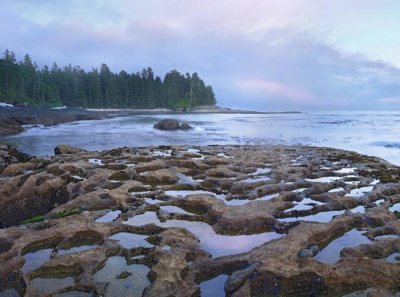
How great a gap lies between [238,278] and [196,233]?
8.51ft

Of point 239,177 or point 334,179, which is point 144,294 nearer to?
point 239,177

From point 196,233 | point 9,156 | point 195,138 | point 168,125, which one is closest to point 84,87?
point 168,125

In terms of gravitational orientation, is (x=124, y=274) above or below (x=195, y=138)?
above

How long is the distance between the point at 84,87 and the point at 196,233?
179910 mm

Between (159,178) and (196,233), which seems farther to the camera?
(159,178)

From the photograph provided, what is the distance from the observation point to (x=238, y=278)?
247 inches

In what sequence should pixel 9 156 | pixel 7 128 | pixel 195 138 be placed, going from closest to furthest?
pixel 9 156
pixel 195 138
pixel 7 128

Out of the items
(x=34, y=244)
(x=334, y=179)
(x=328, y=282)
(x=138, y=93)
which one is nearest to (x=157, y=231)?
(x=34, y=244)

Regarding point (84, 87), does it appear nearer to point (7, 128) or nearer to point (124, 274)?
point (7, 128)

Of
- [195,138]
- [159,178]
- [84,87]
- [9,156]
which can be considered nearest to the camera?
[159,178]

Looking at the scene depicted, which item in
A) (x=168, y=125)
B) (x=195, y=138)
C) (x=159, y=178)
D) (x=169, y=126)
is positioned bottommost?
(x=195, y=138)

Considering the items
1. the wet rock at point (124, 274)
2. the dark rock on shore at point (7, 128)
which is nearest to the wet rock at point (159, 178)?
the wet rock at point (124, 274)

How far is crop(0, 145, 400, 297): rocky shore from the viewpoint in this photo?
6312mm

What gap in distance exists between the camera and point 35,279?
645 cm
